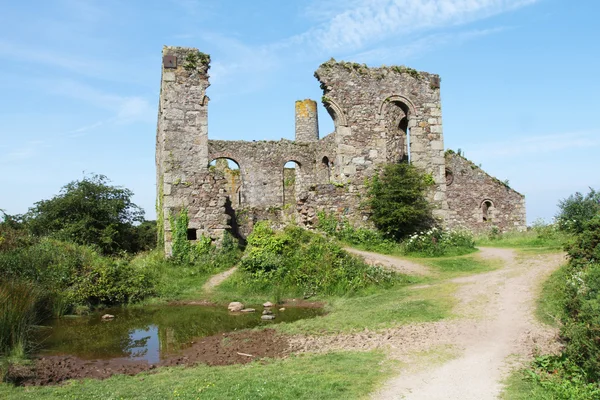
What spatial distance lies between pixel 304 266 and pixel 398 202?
5.71 m

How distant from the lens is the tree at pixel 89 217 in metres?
18.9

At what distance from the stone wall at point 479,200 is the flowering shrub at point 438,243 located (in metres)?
6.82

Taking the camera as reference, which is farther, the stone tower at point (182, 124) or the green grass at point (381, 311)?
the stone tower at point (182, 124)

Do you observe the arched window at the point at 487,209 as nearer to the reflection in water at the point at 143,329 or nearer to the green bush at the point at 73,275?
the reflection in water at the point at 143,329

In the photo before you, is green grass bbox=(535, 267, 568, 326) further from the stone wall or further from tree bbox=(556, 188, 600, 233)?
the stone wall

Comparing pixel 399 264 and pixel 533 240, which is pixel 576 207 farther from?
pixel 399 264

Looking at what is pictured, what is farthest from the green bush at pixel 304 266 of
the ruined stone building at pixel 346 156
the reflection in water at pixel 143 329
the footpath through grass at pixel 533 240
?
the footpath through grass at pixel 533 240

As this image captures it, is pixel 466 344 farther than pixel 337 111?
No

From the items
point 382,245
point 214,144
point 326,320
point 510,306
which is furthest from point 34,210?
point 510,306

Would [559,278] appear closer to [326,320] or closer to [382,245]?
[326,320]

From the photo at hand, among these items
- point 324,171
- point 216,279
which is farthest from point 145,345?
point 324,171

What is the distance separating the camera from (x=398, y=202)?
668 inches

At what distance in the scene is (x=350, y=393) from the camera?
17.3ft

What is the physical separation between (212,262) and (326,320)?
656 centimetres
